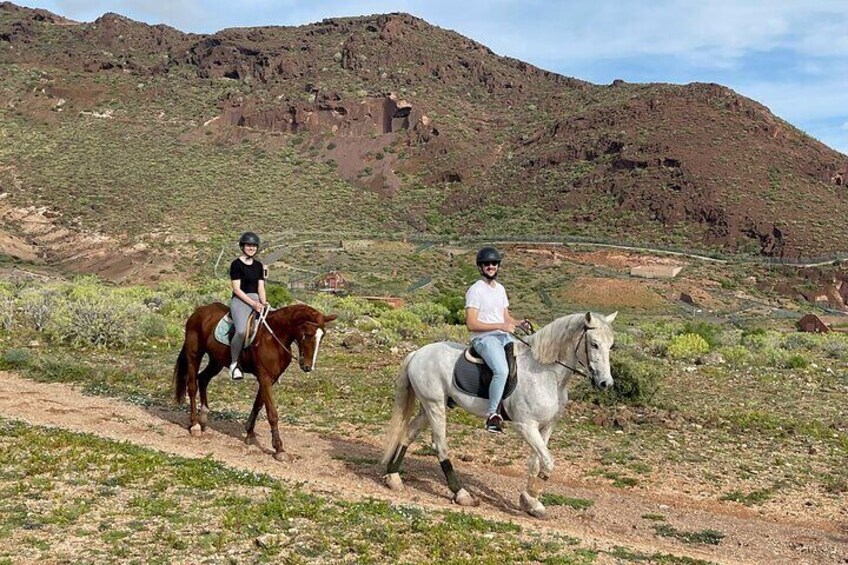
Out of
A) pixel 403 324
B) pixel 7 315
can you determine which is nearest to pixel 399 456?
pixel 7 315

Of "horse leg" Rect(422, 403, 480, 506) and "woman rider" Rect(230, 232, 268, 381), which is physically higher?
"woman rider" Rect(230, 232, 268, 381)

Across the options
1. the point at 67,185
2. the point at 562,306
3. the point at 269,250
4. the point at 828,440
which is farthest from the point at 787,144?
the point at 828,440

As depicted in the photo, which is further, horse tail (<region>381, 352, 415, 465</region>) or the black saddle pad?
horse tail (<region>381, 352, 415, 465</region>)

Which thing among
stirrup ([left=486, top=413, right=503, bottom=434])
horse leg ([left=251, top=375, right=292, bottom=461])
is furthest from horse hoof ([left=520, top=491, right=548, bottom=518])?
horse leg ([left=251, top=375, right=292, bottom=461])

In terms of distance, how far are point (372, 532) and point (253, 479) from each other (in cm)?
192

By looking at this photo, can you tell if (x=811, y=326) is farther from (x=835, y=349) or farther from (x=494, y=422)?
(x=494, y=422)

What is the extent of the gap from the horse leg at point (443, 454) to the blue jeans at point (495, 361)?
0.71 meters

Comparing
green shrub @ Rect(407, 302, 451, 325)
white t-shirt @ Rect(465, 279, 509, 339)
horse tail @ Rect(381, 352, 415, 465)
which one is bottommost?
green shrub @ Rect(407, 302, 451, 325)

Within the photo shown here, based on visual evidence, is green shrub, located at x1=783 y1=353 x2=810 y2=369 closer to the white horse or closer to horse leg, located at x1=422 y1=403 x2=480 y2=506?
the white horse

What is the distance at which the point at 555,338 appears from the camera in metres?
7.75

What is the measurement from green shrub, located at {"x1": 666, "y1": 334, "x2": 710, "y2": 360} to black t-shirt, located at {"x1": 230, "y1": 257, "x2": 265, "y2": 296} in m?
17.0

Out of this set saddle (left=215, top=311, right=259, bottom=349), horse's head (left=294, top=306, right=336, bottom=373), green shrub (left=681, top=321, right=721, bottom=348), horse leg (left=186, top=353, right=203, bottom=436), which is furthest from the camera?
green shrub (left=681, top=321, right=721, bottom=348)

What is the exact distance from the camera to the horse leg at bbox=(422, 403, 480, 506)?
804 centimetres

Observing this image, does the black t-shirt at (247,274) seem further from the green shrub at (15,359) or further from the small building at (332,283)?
the small building at (332,283)
